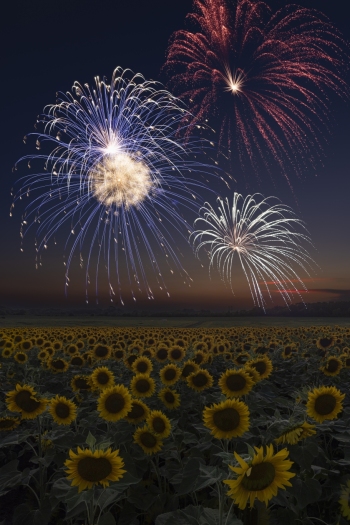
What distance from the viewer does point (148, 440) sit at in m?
5.56

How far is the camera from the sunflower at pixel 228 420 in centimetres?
475

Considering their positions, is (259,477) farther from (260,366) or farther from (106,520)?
(260,366)

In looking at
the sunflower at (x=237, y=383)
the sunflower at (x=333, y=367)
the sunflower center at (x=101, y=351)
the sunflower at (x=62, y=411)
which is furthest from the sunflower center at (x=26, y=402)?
the sunflower at (x=333, y=367)

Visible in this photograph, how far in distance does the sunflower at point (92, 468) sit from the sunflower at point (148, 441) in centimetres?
198

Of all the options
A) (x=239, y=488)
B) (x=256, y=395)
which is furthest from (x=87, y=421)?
(x=239, y=488)

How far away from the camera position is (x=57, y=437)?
17.5ft

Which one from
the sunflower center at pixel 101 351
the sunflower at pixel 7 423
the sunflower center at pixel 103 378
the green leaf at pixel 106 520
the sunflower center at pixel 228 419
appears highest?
the sunflower center at pixel 101 351

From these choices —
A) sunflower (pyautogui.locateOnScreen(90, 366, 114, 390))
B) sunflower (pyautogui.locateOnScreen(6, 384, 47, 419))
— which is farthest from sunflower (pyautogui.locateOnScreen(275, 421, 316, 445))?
sunflower (pyautogui.locateOnScreen(90, 366, 114, 390))

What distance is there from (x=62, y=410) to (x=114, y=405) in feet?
2.93

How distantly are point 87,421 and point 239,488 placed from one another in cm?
397

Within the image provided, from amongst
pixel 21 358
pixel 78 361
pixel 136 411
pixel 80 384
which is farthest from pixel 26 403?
pixel 21 358

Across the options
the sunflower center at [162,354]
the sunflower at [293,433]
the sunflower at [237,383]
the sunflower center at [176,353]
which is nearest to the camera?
the sunflower at [293,433]

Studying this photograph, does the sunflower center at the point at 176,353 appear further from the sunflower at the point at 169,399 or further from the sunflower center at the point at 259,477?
the sunflower center at the point at 259,477

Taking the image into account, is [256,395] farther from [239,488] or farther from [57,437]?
[239,488]
